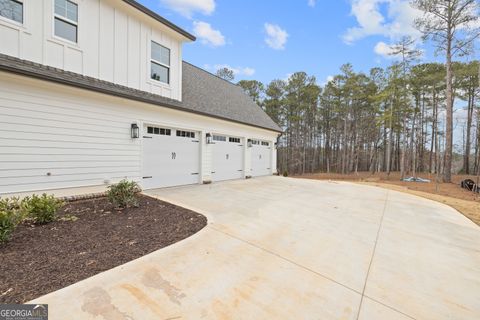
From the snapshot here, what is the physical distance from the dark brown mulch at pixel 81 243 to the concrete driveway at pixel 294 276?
0.77 ft

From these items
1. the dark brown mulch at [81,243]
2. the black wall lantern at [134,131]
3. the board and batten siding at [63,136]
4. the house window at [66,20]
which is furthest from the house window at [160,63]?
the dark brown mulch at [81,243]

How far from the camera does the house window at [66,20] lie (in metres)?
Answer: 5.27

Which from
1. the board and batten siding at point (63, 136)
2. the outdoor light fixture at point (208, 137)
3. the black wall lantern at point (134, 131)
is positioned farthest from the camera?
the outdoor light fixture at point (208, 137)

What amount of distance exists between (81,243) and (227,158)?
7.74 metres

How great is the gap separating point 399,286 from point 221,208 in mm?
3754

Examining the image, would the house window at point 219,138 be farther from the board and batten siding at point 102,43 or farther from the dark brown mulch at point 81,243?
the dark brown mulch at point 81,243

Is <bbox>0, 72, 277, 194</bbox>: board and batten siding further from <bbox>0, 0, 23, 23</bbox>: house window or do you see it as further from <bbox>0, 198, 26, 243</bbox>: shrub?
<bbox>0, 198, 26, 243</bbox>: shrub

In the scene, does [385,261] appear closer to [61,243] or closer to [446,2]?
[61,243]

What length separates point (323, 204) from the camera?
254 inches

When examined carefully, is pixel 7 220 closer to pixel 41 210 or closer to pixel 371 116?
pixel 41 210

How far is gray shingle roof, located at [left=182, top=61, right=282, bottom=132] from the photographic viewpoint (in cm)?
944

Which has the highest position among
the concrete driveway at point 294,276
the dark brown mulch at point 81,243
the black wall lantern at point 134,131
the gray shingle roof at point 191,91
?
the gray shingle roof at point 191,91

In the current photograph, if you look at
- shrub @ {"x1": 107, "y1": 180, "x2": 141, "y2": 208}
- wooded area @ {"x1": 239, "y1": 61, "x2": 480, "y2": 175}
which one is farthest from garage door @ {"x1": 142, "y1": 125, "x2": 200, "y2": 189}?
wooded area @ {"x1": 239, "y1": 61, "x2": 480, "y2": 175}

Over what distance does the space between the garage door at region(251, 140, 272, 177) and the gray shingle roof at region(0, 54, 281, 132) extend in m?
1.13
